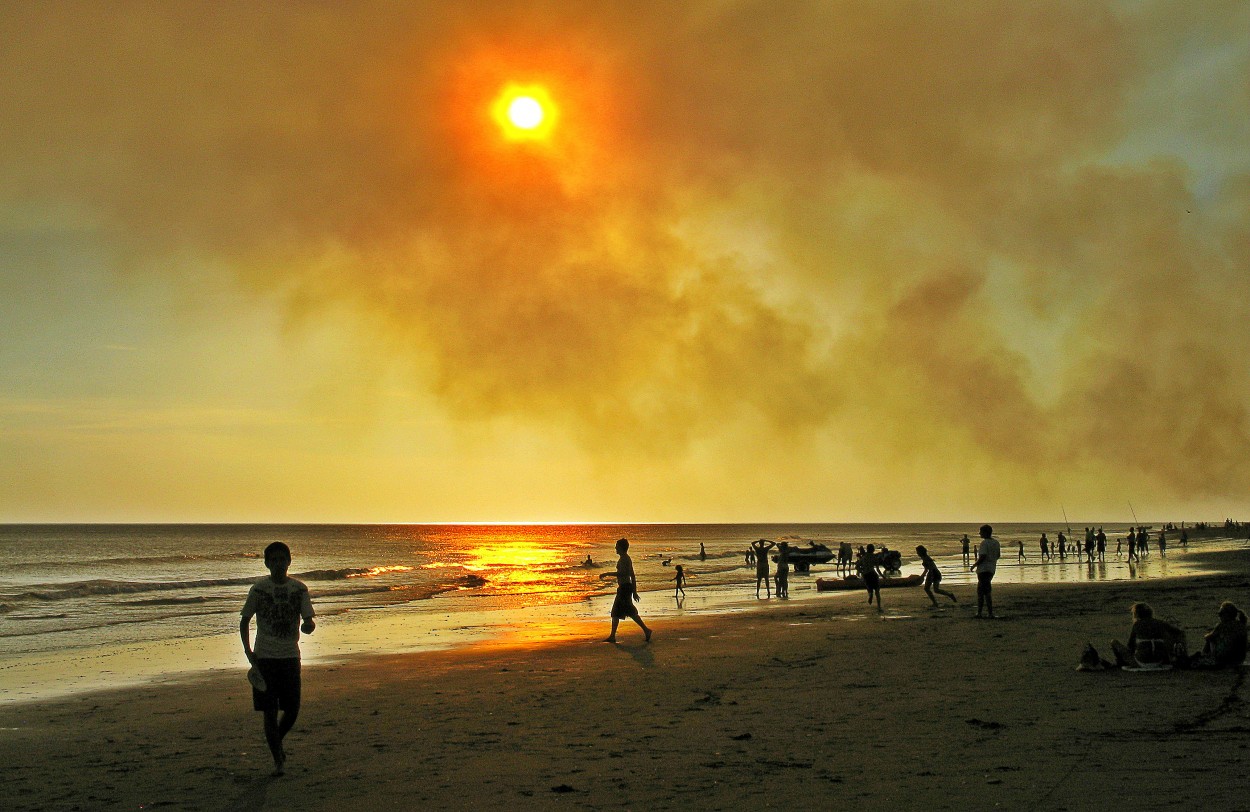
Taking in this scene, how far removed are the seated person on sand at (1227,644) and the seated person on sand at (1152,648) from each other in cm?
22

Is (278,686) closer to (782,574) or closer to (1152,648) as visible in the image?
(1152,648)

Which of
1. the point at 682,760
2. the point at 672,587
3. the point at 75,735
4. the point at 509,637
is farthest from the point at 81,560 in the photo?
the point at 682,760

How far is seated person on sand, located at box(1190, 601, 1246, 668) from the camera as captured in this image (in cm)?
1144

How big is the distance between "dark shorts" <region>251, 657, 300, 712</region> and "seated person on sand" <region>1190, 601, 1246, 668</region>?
35.0 ft

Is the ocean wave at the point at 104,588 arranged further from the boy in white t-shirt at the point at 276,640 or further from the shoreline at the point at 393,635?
the boy in white t-shirt at the point at 276,640

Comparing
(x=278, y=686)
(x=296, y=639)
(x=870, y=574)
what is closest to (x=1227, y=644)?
(x=296, y=639)

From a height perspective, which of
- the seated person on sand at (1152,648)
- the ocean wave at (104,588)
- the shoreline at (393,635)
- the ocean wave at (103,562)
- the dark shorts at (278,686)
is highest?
the dark shorts at (278,686)

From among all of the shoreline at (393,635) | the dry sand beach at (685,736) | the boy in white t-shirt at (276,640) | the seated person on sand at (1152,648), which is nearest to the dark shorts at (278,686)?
the boy in white t-shirt at (276,640)

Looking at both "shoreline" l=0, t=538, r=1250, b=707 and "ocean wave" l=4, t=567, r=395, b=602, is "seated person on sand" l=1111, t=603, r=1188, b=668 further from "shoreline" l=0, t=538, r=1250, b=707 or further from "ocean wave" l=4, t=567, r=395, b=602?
"ocean wave" l=4, t=567, r=395, b=602

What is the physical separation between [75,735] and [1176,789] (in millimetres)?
11281

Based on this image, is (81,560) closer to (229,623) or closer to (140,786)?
(229,623)

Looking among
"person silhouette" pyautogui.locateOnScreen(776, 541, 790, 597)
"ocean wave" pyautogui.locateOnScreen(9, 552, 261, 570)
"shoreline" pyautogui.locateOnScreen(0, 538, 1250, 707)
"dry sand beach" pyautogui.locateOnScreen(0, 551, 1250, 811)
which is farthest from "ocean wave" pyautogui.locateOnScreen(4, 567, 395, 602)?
"dry sand beach" pyautogui.locateOnScreen(0, 551, 1250, 811)

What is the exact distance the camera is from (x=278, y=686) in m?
8.11

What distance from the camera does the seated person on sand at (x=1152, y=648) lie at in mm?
11750
